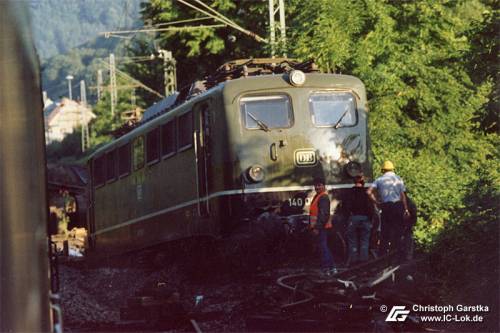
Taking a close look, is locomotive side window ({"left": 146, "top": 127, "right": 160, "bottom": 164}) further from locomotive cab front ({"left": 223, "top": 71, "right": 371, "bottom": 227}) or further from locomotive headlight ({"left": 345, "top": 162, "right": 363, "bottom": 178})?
locomotive headlight ({"left": 345, "top": 162, "right": 363, "bottom": 178})

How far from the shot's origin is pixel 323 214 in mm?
16062

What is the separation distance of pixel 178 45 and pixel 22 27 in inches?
1180

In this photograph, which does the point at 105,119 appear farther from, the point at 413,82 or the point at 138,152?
the point at 138,152

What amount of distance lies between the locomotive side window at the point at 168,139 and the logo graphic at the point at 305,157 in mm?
2400

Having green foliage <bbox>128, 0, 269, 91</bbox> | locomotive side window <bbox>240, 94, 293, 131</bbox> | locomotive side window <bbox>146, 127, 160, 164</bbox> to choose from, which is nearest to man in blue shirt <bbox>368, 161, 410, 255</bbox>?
locomotive side window <bbox>240, 94, 293, 131</bbox>

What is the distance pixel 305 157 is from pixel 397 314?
19.2 ft

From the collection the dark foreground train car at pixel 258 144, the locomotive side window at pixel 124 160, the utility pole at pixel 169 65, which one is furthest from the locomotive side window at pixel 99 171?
the utility pole at pixel 169 65

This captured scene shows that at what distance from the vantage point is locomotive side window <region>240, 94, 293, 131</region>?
17.0 m

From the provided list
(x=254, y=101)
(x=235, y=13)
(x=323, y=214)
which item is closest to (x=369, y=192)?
(x=323, y=214)

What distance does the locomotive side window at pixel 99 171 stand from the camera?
24.0 m

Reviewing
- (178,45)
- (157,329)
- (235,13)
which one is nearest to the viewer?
(157,329)

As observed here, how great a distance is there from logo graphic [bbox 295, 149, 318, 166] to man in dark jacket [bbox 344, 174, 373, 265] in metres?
0.80

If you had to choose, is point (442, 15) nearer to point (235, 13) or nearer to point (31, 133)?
point (235, 13)

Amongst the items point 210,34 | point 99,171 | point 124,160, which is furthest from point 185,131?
point 210,34
